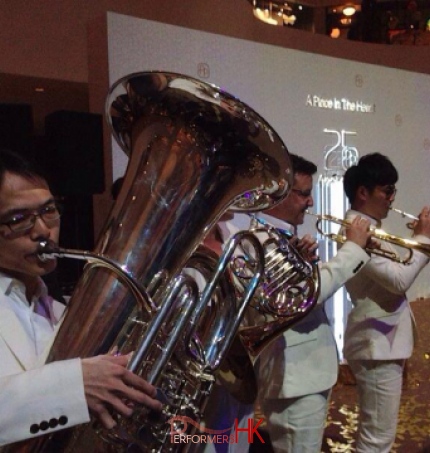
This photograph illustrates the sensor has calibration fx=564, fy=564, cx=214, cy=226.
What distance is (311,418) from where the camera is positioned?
2117 millimetres

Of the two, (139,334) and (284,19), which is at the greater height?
(284,19)

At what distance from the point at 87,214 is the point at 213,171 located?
598 cm

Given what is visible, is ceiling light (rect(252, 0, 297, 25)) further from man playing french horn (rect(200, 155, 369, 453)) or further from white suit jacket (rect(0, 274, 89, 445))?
white suit jacket (rect(0, 274, 89, 445))

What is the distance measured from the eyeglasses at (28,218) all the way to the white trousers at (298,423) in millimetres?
1296

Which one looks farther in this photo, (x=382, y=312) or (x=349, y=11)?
(x=349, y=11)

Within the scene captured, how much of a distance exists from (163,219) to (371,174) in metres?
1.66

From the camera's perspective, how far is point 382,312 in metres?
2.65

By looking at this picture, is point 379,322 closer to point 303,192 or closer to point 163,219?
point 303,192

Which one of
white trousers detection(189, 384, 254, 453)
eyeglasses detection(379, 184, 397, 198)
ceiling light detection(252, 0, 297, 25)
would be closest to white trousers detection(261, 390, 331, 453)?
white trousers detection(189, 384, 254, 453)

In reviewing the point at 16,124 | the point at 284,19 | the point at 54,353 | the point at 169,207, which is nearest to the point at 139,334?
the point at 54,353

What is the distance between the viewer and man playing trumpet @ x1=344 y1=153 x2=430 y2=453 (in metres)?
2.56

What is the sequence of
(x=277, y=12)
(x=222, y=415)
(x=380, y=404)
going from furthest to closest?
(x=277, y=12) → (x=380, y=404) → (x=222, y=415)

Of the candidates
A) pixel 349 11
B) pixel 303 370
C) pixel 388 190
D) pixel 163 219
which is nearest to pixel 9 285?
pixel 163 219

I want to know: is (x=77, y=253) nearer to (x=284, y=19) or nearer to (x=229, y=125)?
(x=229, y=125)
